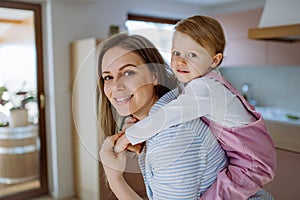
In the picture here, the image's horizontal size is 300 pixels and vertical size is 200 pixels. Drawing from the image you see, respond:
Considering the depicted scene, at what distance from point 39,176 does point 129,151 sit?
2.60m

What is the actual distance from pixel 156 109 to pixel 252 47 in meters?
3.26

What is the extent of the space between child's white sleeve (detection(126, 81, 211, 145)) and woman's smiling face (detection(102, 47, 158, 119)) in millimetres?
30

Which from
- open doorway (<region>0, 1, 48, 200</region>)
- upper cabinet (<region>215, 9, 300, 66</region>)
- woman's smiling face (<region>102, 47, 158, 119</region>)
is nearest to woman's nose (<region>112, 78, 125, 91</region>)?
woman's smiling face (<region>102, 47, 158, 119</region>)

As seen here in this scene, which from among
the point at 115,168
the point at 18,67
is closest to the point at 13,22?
the point at 18,67

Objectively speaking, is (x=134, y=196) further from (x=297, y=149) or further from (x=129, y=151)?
(x=297, y=149)

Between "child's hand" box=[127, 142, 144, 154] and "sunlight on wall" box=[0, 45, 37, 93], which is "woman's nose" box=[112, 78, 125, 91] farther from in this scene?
"sunlight on wall" box=[0, 45, 37, 93]

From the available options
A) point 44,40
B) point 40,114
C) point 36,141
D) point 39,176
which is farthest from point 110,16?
point 39,176

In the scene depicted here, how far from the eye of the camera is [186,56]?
507 mm

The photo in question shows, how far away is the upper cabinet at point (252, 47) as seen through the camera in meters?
3.13

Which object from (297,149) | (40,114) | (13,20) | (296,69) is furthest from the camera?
(296,69)

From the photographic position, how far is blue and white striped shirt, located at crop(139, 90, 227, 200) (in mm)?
504

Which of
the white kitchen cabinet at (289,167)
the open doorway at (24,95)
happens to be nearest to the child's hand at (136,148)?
the white kitchen cabinet at (289,167)

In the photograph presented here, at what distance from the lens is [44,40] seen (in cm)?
279

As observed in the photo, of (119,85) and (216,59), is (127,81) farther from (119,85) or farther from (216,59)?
(216,59)
